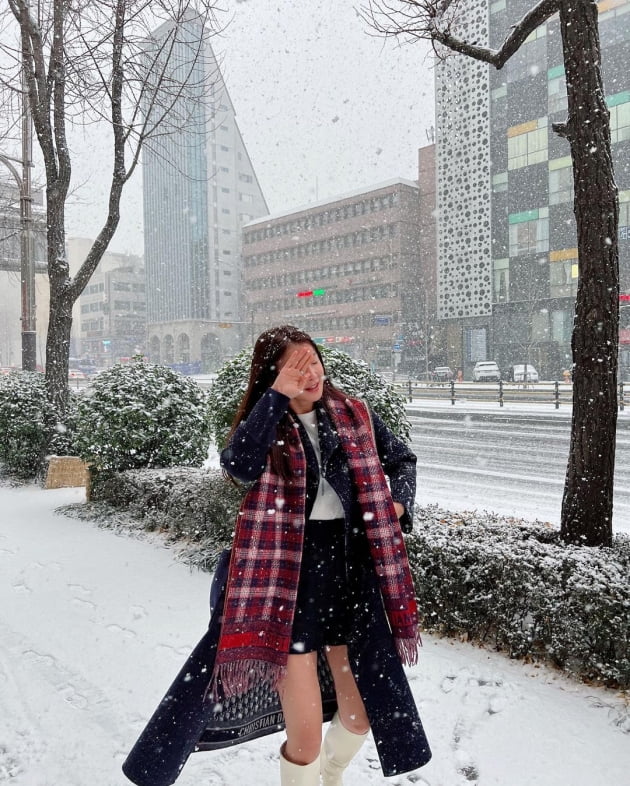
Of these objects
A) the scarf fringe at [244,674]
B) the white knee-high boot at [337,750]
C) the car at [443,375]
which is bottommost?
the white knee-high boot at [337,750]

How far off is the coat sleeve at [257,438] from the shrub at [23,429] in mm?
8389

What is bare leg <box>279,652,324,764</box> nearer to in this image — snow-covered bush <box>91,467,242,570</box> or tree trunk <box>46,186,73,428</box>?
snow-covered bush <box>91,467,242,570</box>

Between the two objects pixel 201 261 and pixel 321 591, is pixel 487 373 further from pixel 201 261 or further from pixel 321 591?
pixel 201 261

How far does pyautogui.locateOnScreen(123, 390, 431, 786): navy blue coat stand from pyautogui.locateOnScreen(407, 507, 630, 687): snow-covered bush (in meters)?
1.34

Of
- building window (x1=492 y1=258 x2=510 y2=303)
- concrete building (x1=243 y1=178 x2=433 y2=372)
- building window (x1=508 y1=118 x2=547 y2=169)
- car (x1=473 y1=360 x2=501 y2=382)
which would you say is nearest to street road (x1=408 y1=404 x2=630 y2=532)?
car (x1=473 y1=360 x2=501 y2=382)

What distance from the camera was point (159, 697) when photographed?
10.7 ft

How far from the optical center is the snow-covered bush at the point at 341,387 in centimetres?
574

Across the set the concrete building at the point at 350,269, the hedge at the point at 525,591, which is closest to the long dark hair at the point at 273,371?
the hedge at the point at 525,591

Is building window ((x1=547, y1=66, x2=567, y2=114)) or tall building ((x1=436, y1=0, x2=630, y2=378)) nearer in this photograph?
tall building ((x1=436, y1=0, x2=630, y2=378))

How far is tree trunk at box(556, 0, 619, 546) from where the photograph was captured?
3.81m

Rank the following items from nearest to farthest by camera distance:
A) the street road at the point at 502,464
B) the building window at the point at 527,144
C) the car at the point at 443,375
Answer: the street road at the point at 502,464
the building window at the point at 527,144
the car at the point at 443,375

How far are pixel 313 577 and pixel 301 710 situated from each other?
0.42m

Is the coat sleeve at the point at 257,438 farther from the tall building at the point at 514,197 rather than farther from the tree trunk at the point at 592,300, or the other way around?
the tall building at the point at 514,197

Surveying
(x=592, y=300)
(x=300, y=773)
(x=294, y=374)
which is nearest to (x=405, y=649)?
(x=300, y=773)
